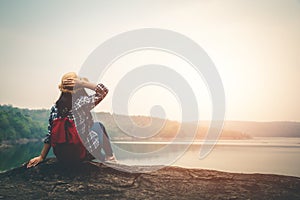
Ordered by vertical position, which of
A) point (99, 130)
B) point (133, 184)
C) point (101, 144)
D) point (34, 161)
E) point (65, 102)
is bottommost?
point (133, 184)

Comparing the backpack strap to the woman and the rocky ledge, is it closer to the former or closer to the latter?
the woman

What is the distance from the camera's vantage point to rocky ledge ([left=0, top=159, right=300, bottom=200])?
3.19m

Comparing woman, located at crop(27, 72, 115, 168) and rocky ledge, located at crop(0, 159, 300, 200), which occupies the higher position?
woman, located at crop(27, 72, 115, 168)

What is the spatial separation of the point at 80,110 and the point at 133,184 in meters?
1.06

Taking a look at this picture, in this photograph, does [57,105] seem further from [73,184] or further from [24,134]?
[24,134]

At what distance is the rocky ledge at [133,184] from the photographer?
3.19 metres

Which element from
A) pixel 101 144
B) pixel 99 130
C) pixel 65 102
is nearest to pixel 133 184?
pixel 101 144

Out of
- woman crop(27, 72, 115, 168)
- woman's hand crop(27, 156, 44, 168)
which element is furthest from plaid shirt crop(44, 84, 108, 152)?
woman's hand crop(27, 156, 44, 168)

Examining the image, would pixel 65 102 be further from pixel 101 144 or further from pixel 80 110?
pixel 101 144

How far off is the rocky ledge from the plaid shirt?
323 millimetres

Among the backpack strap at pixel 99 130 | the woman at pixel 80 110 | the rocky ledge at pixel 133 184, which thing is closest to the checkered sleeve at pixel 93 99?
the woman at pixel 80 110

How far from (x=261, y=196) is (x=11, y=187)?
2.83m

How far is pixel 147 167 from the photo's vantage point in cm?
367

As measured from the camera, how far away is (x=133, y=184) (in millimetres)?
3340
